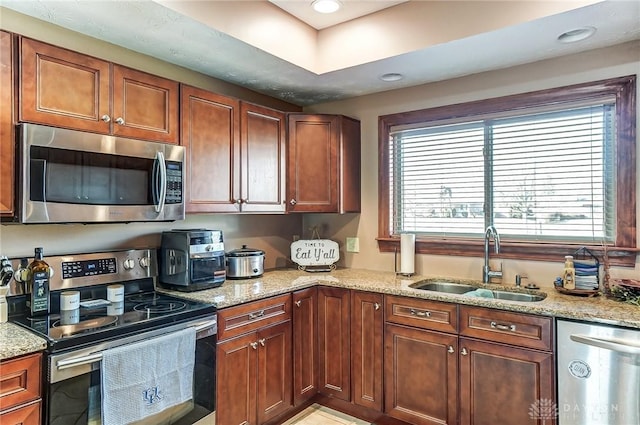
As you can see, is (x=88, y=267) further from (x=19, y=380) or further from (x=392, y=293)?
(x=392, y=293)

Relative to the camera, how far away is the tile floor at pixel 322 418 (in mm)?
2537

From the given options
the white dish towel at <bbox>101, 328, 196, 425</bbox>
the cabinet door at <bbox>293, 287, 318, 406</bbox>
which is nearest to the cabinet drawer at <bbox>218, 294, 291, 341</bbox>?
the cabinet door at <bbox>293, 287, 318, 406</bbox>

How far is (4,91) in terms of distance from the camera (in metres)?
1.62

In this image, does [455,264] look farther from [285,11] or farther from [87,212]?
[87,212]

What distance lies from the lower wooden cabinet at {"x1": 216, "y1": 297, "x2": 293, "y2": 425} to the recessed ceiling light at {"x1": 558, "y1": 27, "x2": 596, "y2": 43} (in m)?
2.18

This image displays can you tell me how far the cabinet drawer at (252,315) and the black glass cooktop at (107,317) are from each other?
0.12 m

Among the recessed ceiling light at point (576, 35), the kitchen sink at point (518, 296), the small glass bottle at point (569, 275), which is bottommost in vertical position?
the kitchen sink at point (518, 296)

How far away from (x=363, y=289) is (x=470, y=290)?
0.74 meters

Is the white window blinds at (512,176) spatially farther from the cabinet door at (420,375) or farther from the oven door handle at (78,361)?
the oven door handle at (78,361)

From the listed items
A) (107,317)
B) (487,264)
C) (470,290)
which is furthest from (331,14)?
(107,317)

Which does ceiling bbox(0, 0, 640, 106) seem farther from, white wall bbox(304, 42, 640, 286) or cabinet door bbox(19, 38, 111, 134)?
cabinet door bbox(19, 38, 111, 134)

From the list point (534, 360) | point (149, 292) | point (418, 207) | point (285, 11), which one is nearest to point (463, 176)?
point (418, 207)

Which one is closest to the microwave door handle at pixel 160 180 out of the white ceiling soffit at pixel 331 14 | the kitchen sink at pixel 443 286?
the white ceiling soffit at pixel 331 14

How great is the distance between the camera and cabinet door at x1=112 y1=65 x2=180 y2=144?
6.59 ft
